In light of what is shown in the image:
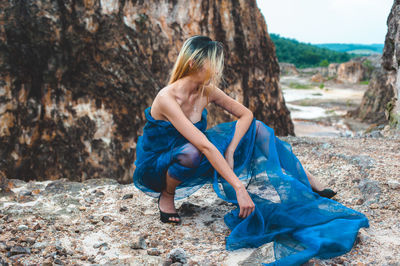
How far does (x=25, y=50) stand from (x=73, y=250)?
10.2ft

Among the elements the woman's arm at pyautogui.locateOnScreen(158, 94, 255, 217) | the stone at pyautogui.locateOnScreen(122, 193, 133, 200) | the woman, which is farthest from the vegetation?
the woman's arm at pyautogui.locateOnScreen(158, 94, 255, 217)

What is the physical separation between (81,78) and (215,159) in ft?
10.7

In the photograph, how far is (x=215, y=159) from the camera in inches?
75.6

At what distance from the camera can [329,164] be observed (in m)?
3.20

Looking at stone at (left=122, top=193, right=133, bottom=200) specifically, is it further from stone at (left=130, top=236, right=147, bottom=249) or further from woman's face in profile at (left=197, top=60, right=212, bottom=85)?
woman's face in profile at (left=197, top=60, right=212, bottom=85)

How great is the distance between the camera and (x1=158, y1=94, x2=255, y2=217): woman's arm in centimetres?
186

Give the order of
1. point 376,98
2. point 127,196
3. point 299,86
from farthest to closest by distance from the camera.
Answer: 1. point 299,86
2. point 376,98
3. point 127,196

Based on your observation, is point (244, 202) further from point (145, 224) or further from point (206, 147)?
point (145, 224)

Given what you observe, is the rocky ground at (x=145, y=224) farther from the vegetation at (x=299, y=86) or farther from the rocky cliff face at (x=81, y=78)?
the vegetation at (x=299, y=86)

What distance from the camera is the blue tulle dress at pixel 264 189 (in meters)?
1.78

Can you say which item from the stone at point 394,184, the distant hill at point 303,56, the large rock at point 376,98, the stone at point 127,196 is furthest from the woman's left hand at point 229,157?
the distant hill at point 303,56

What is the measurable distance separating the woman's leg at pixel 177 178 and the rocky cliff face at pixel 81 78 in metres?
2.61

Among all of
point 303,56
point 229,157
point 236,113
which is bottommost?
point 229,157

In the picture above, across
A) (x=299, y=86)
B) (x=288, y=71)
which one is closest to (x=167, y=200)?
Result: (x=299, y=86)
